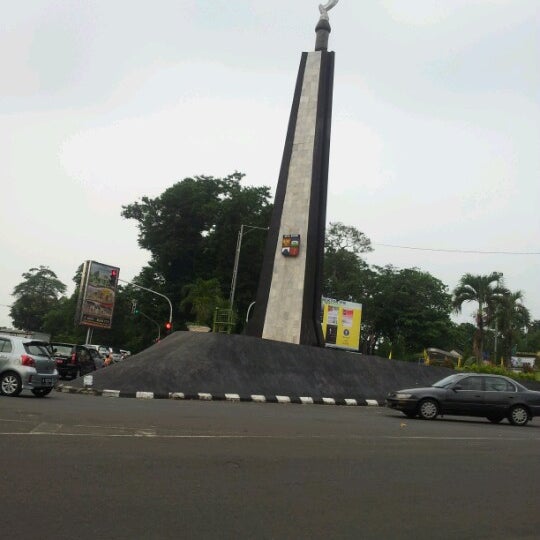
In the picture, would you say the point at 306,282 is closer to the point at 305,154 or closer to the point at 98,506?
Answer: the point at 305,154

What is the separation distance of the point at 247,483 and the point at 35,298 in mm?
111782

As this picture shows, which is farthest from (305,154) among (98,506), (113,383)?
(98,506)

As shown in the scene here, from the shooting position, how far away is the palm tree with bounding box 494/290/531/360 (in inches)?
1795

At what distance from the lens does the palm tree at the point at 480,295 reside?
45812 mm

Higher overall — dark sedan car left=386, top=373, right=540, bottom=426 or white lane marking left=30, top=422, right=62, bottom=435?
dark sedan car left=386, top=373, right=540, bottom=426

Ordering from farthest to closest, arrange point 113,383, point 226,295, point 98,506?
point 226,295 → point 113,383 → point 98,506

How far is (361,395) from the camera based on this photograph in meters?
24.8

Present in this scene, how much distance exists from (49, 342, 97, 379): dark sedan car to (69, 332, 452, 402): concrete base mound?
5.42m

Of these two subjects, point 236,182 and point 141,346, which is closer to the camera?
point 236,182

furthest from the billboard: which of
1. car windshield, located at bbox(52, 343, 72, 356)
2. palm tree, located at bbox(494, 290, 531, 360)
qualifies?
palm tree, located at bbox(494, 290, 531, 360)

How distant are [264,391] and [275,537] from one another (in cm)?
1738

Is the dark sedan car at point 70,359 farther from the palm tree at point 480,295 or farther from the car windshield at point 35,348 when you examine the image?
the palm tree at point 480,295

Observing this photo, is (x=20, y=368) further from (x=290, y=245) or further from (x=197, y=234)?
(x=197, y=234)

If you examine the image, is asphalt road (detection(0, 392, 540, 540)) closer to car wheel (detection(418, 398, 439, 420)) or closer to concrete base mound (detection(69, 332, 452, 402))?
car wheel (detection(418, 398, 439, 420))
